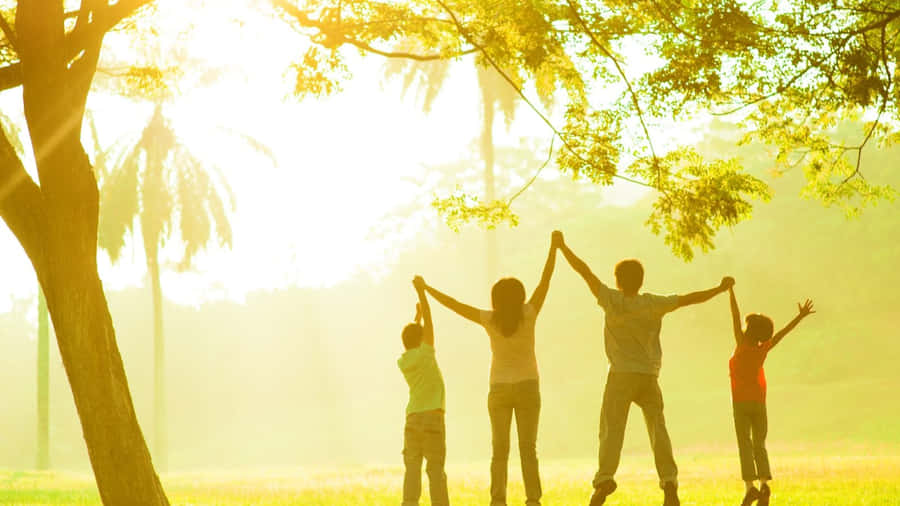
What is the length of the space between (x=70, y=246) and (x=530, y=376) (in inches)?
168

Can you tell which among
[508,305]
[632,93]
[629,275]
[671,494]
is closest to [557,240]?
[629,275]

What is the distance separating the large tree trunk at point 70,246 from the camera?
1048 centimetres

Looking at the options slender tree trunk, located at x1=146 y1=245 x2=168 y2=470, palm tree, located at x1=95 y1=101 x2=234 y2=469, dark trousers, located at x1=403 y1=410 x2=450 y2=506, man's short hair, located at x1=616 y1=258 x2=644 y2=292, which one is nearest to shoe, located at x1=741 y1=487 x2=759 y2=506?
man's short hair, located at x1=616 y1=258 x2=644 y2=292

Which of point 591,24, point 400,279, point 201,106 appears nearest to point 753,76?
point 591,24

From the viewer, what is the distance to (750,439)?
1097 cm

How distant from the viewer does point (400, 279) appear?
68562mm

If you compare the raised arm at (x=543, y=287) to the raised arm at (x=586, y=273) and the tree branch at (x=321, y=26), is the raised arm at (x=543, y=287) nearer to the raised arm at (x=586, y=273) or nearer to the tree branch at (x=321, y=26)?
the raised arm at (x=586, y=273)

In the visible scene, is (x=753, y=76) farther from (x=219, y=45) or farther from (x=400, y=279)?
(x=400, y=279)

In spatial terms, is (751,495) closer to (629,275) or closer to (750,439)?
(750,439)

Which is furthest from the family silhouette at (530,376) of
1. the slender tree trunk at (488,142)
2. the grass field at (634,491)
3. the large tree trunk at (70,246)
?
the slender tree trunk at (488,142)

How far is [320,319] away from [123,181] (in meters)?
27.6

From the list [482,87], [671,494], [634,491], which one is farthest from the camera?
[482,87]

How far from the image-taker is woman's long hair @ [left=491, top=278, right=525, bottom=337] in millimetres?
9352

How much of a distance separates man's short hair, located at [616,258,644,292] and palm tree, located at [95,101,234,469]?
3398 centimetres
